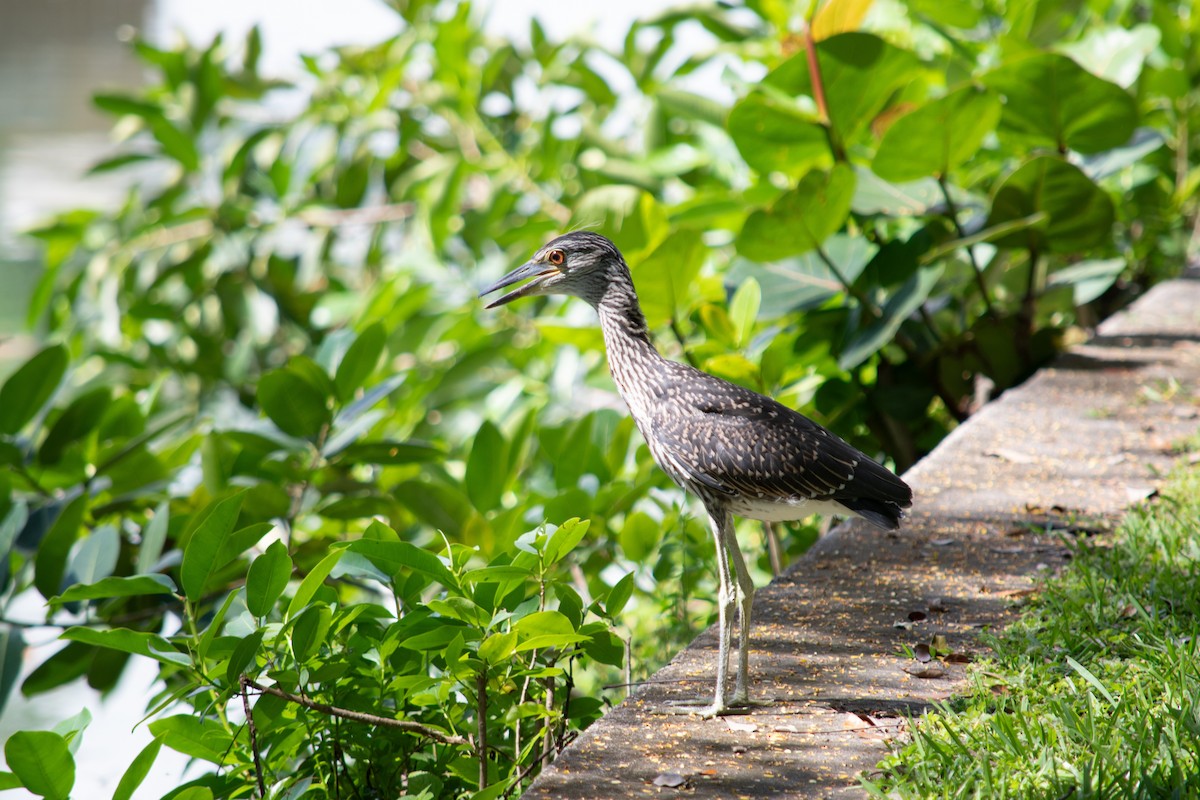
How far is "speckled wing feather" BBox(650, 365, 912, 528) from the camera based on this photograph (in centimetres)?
258

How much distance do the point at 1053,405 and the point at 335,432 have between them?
103 inches

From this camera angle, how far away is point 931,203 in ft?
14.1

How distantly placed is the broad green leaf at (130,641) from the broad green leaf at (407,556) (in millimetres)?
378

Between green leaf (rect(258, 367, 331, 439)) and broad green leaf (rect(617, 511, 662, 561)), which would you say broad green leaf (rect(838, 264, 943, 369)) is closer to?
broad green leaf (rect(617, 511, 662, 561))

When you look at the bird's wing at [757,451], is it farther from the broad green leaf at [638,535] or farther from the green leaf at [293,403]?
the green leaf at [293,403]

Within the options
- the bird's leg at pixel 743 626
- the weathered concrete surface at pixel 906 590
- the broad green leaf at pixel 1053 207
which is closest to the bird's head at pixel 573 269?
the bird's leg at pixel 743 626

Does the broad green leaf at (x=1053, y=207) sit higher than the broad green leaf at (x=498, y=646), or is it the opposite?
the broad green leaf at (x=1053, y=207)

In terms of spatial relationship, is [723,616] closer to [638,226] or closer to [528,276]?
[528,276]

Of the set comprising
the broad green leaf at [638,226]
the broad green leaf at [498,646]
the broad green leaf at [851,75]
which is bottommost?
the broad green leaf at [498,646]

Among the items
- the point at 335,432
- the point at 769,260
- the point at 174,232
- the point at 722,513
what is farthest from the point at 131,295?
the point at 722,513

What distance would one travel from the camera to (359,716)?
89.8 inches

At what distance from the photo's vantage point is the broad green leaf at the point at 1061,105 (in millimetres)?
4168

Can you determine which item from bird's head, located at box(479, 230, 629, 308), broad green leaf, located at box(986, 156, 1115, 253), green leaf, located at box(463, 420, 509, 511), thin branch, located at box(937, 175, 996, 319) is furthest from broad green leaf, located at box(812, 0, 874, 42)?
green leaf, located at box(463, 420, 509, 511)

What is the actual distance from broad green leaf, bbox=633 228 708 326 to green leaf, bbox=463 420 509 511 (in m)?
0.78
